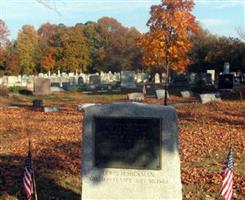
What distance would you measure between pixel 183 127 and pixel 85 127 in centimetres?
1054

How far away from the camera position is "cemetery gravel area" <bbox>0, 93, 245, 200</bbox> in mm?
8734

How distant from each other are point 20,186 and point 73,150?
4.16 metres

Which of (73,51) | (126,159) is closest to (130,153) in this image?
(126,159)

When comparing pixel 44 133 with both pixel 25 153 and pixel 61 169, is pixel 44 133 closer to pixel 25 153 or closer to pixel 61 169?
pixel 25 153

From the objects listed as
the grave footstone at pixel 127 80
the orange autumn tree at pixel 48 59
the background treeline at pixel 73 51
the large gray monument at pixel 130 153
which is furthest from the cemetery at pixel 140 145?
the orange autumn tree at pixel 48 59

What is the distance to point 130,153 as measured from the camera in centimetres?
709

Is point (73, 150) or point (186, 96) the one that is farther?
point (186, 96)

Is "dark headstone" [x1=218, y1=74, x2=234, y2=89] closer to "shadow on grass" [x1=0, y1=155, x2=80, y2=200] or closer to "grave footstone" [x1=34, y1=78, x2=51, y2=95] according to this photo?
"grave footstone" [x1=34, y1=78, x2=51, y2=95]

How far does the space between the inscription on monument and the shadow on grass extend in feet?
4.66

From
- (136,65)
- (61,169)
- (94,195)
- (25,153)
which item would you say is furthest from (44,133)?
(136,65)

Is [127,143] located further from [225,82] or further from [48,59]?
[48,59]

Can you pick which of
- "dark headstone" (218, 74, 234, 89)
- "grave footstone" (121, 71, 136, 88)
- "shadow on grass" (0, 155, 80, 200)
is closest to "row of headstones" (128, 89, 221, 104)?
"dark headstone" (218, 74, 234, 89)

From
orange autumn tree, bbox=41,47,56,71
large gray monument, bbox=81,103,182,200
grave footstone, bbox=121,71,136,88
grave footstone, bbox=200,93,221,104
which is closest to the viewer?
large gray monument, bbox=81,103,182,200

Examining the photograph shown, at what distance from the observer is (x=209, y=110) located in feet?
A: 77.2
